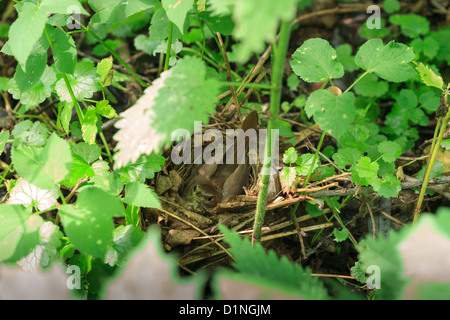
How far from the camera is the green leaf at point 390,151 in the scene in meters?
1.38

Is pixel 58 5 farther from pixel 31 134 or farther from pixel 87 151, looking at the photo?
pixel 31 134

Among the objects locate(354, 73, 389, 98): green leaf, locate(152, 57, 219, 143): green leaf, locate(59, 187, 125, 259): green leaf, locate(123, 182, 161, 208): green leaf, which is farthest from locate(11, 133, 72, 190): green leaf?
locate(354, 73, 389, 98): green leaf

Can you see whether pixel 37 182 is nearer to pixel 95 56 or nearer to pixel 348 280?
pixel 348 280

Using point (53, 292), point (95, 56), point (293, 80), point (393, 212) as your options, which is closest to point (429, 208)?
point (393, 212)

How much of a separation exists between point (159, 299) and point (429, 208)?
1.29 meters

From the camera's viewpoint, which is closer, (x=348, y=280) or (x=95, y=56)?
(x=348, y=280)

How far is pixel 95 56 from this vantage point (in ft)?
7.07

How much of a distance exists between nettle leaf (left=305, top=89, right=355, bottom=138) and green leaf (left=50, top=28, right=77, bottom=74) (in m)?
0.79

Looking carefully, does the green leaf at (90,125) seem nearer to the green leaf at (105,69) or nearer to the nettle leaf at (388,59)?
the green leaf at (105,69)

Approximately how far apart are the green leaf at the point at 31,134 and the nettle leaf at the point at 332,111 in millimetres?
1067

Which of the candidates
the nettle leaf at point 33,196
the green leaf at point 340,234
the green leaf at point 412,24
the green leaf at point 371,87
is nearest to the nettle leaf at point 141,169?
the nettle leaf at point 33,196

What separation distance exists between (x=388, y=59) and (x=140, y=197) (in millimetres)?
930

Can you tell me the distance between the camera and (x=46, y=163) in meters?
1.01

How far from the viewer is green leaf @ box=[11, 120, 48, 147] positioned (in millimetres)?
1492
